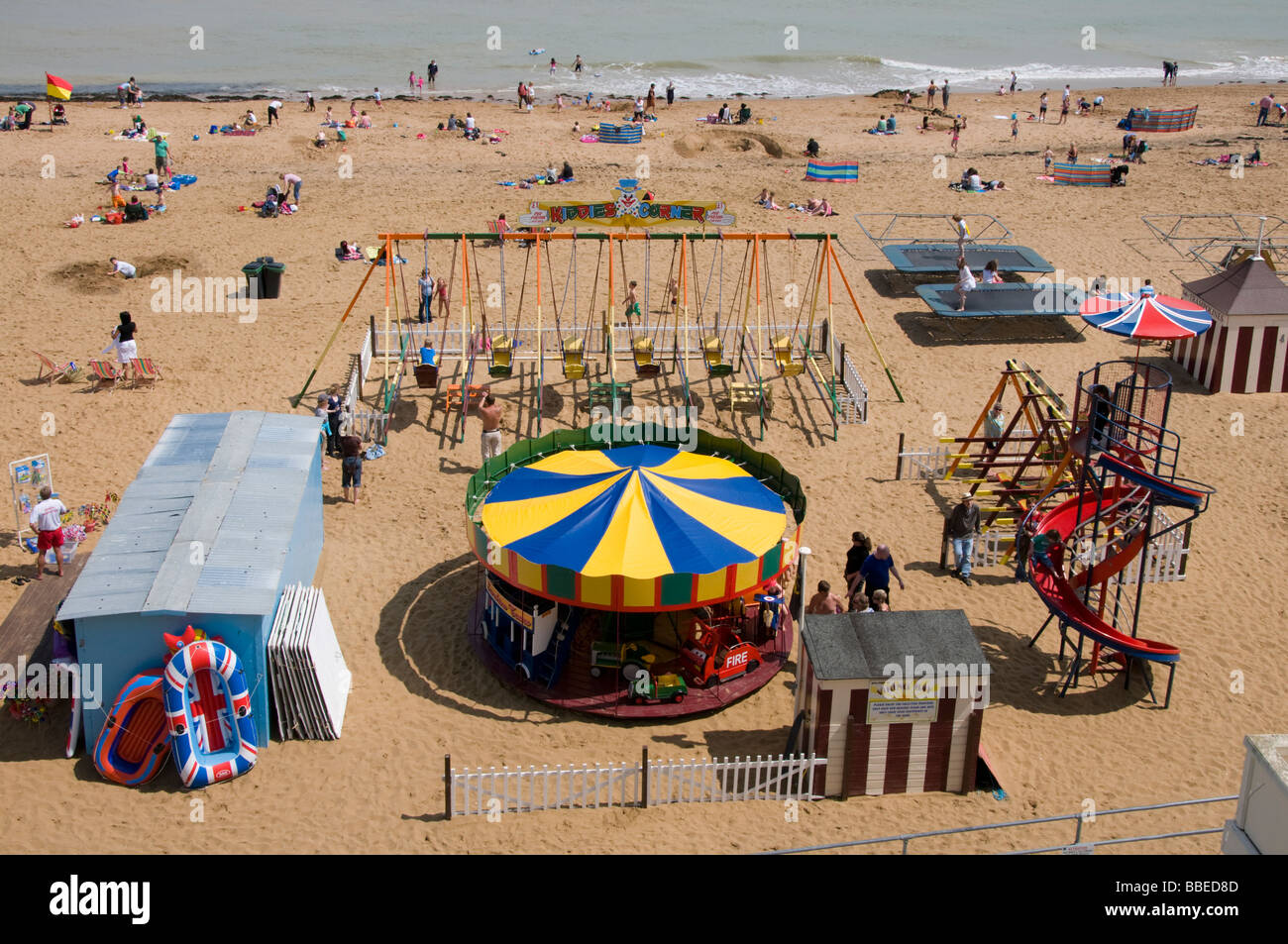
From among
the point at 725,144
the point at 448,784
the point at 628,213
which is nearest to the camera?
the point at 448,784

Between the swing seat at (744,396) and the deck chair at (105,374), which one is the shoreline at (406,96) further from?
the swing seat at (744,396)

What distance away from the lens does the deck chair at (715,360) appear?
68.0ft

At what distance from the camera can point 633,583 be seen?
1262 cm

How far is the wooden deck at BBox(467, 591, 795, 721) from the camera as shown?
13078mm

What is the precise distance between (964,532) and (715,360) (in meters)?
6.54

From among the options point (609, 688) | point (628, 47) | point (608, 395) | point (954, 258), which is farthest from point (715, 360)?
point (628, 47)

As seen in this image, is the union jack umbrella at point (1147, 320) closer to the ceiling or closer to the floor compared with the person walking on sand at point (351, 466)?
closer to the ceiling

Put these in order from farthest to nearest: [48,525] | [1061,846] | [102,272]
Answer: [102,272], [48,525], [1061,846]

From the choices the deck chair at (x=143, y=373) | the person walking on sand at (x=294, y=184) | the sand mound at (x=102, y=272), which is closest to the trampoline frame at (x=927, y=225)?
the person walking on sand at (x=294, y=184)

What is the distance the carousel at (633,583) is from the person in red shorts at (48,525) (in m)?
5.23

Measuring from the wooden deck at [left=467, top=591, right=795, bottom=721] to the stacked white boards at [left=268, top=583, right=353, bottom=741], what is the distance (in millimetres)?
1938

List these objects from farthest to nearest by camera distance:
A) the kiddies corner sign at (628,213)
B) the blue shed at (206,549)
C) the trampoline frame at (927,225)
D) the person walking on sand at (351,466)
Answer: the trampoline frame at (927,225)
the kiddies corner sign at (628,213)
the person walking on sand at (351,466)
the blue shed at (206,549)

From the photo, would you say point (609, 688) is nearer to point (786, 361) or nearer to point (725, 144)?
point (786, 361)
